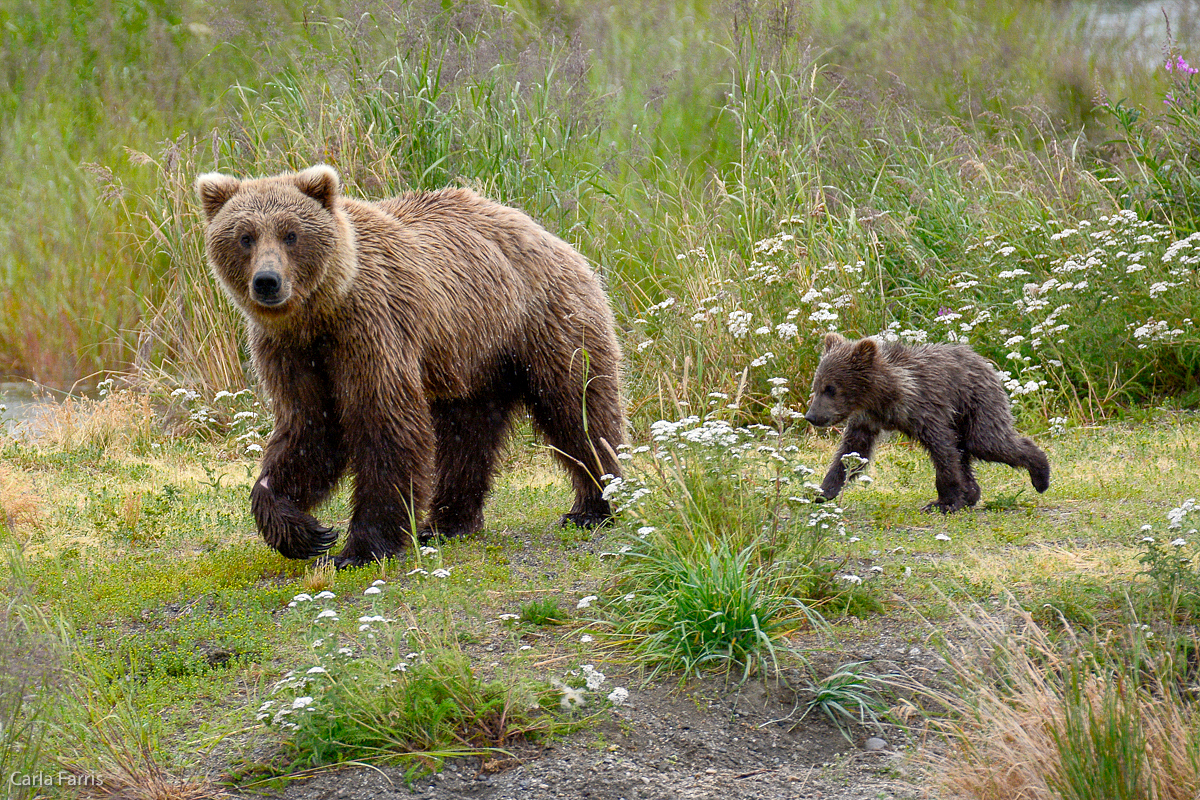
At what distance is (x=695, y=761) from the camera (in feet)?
11.3

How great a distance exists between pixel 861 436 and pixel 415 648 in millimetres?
3424

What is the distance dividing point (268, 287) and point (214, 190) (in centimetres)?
69

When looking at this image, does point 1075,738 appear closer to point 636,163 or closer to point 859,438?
point 859,438

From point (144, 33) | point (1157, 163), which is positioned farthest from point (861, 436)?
point (144, 33)

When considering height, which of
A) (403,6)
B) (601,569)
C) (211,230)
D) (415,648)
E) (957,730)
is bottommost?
(601,569)

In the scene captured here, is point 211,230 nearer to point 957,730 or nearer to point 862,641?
point 862,641

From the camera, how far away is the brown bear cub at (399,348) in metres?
5.32

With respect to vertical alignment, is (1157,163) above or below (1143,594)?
above

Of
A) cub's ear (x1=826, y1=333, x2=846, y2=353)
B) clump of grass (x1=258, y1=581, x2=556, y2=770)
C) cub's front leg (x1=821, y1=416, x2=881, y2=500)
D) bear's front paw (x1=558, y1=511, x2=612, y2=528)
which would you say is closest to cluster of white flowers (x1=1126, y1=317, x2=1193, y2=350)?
cub's front leg (x1=821, y1=416, x2=881, y2=500)

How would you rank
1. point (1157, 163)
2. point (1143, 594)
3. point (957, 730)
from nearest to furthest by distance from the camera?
point (957, 730)
point (1143, 594)
point (1157, 163)

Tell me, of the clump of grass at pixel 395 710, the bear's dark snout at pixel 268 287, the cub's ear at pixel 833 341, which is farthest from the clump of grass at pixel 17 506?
the cub's ear at pixel 833 341

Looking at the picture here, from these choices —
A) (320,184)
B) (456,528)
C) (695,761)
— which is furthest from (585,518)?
(695,761)

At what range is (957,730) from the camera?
10.2 feet

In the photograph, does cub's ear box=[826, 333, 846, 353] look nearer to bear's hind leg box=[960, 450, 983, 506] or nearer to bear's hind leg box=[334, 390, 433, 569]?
bear's hind leg box=[960, 450, 983, 506]
